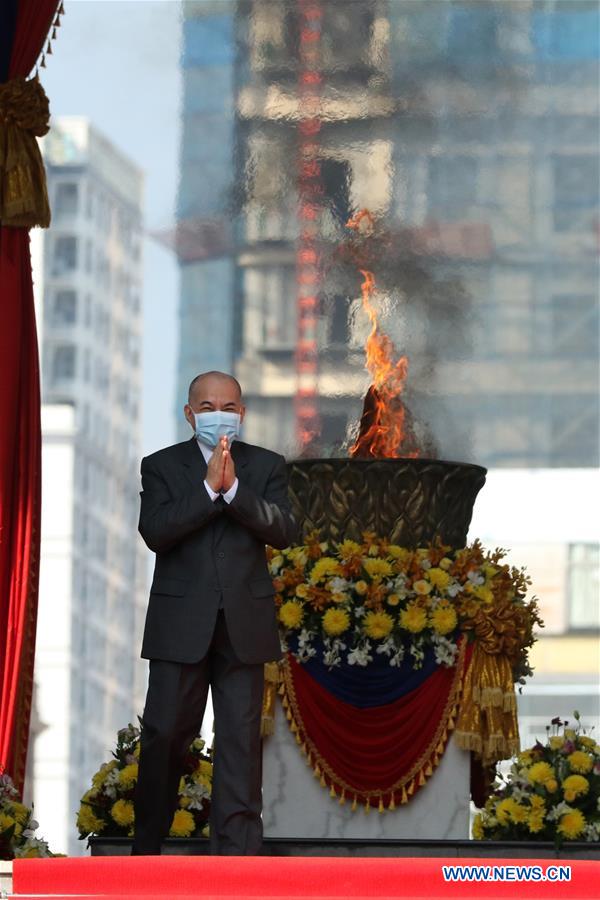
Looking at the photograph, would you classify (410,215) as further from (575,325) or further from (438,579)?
(575,325)

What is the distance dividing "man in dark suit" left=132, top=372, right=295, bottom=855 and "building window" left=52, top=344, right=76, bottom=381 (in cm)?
2642

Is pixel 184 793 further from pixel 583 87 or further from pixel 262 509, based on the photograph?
pixel 583 87

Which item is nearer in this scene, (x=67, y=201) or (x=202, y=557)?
(x=202, y=557)

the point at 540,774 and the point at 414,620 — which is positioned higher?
the point at 414,620

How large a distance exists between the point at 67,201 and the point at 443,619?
27.1 m

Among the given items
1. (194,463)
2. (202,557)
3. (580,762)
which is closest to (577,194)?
(580,762)

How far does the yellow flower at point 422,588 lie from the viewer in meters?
5.64

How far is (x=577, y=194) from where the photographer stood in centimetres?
1939

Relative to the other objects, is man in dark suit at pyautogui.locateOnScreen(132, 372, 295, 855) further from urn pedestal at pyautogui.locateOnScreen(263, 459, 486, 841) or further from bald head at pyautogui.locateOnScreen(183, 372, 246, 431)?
urn pedestal at pyautogui.locateOnScreen(263, 459, 486, 841)

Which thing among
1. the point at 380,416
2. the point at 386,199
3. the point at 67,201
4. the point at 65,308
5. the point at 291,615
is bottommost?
the point at 291,615

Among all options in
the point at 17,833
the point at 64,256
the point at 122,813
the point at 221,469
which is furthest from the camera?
the point at 64,256

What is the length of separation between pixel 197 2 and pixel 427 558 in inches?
364

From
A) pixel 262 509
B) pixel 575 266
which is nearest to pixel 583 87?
pixel 575 266

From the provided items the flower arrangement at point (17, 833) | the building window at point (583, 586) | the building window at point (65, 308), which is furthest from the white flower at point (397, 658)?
the building window at point (65, 308)
